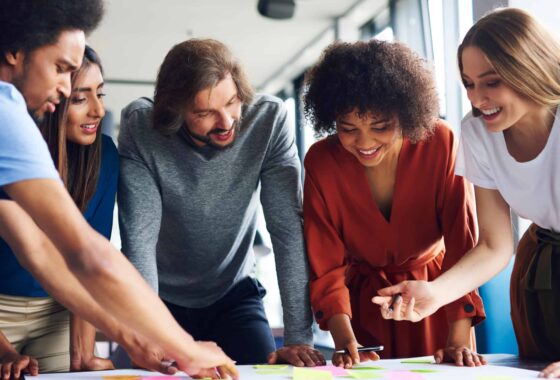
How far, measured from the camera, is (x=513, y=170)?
5.65 ft

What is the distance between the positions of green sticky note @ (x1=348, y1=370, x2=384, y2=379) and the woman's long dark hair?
2.52 ft

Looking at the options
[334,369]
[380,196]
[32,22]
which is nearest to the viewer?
[32,22]

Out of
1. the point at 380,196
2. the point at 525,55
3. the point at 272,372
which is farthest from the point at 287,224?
the point at 525,55

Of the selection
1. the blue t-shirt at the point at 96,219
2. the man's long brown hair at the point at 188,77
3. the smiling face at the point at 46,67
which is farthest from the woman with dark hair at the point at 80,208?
the smiling face at the point at 46,67

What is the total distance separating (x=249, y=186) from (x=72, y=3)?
0.77 m

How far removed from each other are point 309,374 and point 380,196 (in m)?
0.60

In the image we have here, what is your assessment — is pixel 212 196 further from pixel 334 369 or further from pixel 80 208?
pixel 334 369

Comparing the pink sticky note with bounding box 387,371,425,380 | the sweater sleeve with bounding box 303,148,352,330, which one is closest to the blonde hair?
the sweater sleeve with bounding box 303,148,352,330

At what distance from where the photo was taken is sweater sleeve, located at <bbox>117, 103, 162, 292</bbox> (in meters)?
1.81

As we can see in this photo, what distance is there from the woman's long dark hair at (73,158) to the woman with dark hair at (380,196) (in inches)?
21.0

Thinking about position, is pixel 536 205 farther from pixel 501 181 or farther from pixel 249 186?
pixel 249 186

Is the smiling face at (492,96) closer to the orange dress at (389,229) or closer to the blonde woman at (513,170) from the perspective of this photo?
the blonde woman at (513,170)

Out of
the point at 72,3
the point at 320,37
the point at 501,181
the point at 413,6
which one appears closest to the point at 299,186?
the point at 501,181

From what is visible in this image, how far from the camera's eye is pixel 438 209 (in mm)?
1873
